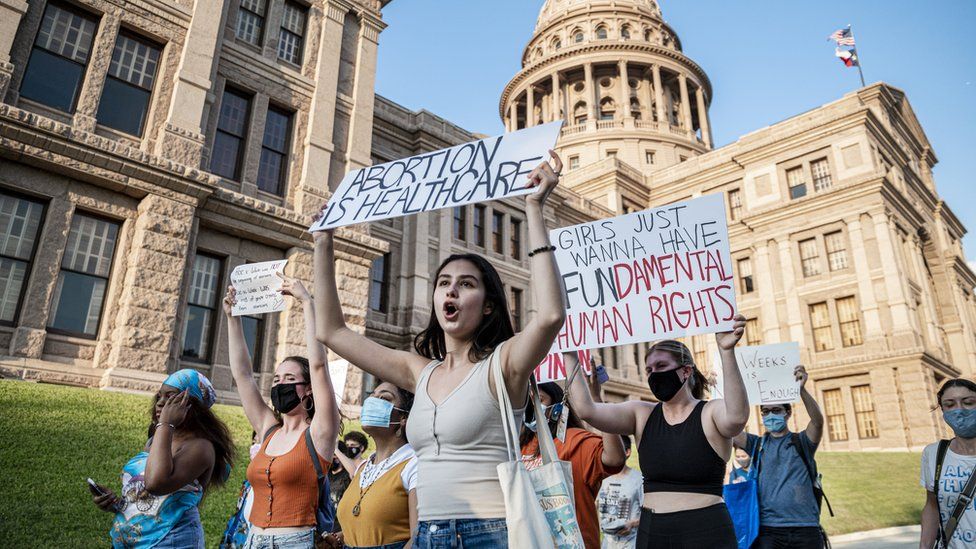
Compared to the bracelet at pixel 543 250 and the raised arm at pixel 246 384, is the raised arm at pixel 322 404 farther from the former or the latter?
the bracelet at pixel 543 250

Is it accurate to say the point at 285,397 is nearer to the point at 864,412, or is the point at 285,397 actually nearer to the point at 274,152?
the point at 274,152

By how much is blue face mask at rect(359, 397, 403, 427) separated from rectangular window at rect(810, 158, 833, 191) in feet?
124

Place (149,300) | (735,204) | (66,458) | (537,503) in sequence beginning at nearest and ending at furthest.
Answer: (537,503)
(66,458)
(149,300)
(735,204)

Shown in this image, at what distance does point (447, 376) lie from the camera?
2361mm

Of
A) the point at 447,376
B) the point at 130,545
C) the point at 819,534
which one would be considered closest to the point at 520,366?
the point at 447,376

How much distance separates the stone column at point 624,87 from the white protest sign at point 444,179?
5221 cm

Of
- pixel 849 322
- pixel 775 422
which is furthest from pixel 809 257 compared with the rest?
pixel 775 422

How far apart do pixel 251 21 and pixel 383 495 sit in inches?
655

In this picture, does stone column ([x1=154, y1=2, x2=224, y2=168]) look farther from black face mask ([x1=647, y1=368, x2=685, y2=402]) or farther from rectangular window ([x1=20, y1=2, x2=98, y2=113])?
black face mask ([x1=647, y1=368, x2=685, y2=402])

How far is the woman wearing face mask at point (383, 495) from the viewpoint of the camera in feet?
10.5

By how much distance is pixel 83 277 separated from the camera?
12102 millimetres

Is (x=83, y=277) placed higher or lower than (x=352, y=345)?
higher

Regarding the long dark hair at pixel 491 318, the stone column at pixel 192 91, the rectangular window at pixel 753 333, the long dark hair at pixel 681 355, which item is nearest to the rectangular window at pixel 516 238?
the stone column at pixel 192 91

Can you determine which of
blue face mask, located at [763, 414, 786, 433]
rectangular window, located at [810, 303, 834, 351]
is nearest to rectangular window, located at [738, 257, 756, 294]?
rectangular window, located at [810, 303, 834, 351]
